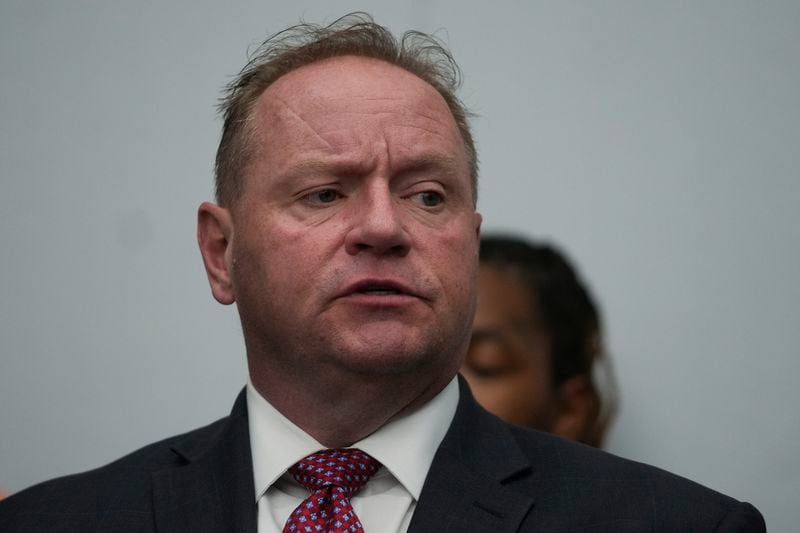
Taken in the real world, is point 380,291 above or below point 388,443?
above

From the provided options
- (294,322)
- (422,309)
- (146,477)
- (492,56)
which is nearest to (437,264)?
(422,309)

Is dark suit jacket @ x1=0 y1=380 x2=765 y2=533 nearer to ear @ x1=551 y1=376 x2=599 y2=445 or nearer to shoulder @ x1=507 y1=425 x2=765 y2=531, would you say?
shoulder @ x1=507 y1=425 x2=765 y2=531

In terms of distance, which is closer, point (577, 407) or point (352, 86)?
point (352, 86)

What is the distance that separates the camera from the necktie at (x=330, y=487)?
1.88 metres

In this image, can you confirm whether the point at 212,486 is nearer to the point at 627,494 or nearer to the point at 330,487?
the point at 330,487

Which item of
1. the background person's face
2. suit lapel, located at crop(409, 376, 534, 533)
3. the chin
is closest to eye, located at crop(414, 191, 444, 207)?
the chin

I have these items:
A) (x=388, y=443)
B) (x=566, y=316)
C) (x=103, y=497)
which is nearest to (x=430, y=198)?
(x=388, y=443)

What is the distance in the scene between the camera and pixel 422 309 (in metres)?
1.94

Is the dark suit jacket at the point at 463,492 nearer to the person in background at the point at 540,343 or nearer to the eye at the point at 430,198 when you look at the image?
the eye at the point at 430,198

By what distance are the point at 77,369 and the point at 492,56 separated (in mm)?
1605

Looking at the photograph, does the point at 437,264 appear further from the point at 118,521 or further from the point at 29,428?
the point at 29,428

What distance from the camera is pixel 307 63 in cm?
220

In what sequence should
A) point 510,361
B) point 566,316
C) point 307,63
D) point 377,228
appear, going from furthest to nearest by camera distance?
point 566,316 → point 510,361 → point 307,63 → point 377,228

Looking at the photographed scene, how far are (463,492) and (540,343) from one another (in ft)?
4.56
